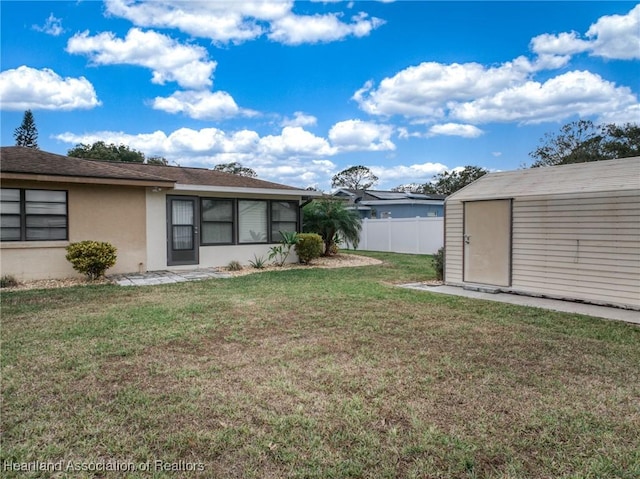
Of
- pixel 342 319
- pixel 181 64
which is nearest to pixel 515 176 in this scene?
pixel 342 319

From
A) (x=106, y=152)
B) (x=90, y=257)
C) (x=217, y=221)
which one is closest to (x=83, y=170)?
(x=90, y=257)

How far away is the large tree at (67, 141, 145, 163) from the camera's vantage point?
3161 centimetres

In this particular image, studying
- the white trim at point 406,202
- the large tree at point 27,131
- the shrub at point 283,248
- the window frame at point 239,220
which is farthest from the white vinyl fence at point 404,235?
the large tree at point 27,131

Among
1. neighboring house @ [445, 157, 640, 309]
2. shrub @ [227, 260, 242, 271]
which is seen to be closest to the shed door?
neighboring house @ [445, 157, 640, 309]

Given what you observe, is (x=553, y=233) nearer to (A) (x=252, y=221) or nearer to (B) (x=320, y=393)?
(B) (x=320, y=393)

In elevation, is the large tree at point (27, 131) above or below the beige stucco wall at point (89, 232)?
above

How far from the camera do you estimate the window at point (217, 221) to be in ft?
39.5

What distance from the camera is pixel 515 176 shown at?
8.88m

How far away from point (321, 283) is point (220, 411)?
6.28 metres

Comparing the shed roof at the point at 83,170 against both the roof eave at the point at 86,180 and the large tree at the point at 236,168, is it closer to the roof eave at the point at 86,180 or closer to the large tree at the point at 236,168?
the roof eave at the point at 86,180

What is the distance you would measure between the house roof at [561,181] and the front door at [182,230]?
278 inches

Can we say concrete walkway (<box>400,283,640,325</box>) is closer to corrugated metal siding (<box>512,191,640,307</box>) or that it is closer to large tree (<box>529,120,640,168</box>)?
corrugated metal siding (<box>512,191,640,307</box>)

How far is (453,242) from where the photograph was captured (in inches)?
359

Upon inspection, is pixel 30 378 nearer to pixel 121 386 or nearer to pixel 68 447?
pixel 121 386
